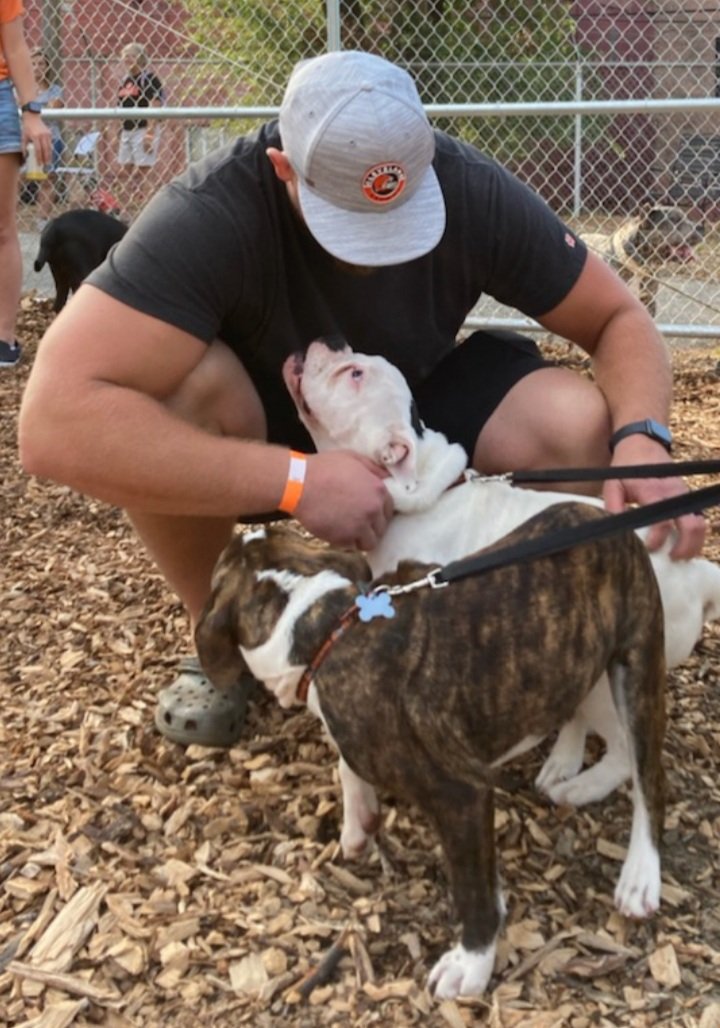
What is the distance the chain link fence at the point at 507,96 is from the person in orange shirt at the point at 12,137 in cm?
84

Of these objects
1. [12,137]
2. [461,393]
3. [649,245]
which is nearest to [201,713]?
[461,393]

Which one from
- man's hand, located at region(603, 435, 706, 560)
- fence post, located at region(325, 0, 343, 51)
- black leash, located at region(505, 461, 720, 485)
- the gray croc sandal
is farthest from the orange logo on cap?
fence post, located at region(325, 0, 343, 51)

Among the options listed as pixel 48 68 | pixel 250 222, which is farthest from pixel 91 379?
pixel 48 68

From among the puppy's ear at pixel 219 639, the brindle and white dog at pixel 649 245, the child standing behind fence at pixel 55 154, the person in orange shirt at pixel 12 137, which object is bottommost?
the child standing behind fence at pixel 55 154

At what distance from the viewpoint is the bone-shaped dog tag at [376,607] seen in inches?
90.1

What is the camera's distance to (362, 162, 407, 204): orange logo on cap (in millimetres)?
2523

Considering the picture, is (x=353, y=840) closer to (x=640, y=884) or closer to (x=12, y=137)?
(x=640, y=884)

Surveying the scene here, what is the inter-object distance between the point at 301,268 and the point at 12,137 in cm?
376

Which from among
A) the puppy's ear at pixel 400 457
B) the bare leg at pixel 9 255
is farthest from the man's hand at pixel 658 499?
the bare leg at pixel 9 255

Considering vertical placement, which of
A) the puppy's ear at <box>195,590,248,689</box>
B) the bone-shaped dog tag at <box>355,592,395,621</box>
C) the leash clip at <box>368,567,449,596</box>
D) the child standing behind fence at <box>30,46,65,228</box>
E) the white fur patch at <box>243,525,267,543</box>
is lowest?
the child standing behind fence at <box>30,46,65,228</box>

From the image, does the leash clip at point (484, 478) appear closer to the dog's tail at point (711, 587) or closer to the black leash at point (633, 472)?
the black leash at point (633, 472)

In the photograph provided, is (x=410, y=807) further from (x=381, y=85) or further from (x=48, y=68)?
(x=48, y=68)

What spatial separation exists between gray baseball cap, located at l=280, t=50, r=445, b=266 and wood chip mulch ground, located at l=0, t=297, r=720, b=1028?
1262 mm

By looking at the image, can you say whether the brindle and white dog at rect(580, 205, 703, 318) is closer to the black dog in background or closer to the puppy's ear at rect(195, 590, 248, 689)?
the black dog in background
